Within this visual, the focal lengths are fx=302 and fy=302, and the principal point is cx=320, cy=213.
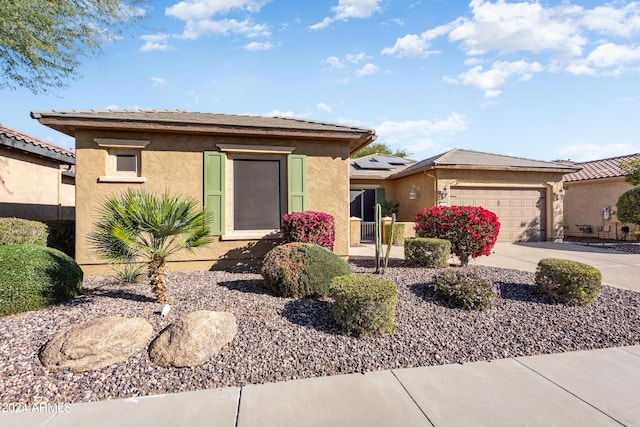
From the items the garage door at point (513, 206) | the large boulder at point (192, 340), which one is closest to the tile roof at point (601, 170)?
the garage door at point (513, 206)

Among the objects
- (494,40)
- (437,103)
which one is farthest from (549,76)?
(437,103)

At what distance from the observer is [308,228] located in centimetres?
675

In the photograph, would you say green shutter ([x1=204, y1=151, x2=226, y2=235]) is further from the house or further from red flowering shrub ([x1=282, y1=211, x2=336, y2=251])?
red flowering shrub ([x1=282, y1=211, x2=336, y2=251])

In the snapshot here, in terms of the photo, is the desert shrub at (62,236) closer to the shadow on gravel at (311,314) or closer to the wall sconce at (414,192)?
the shadow on gravel at (311,314)

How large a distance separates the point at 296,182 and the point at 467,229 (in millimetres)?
4192

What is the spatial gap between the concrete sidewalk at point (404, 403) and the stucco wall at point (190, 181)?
4.62 meters

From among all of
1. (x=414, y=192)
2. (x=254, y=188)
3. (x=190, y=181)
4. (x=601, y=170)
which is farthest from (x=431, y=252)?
(x=601, y=170)

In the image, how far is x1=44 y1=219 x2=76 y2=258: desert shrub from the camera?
7207 mm

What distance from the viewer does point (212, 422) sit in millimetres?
2402

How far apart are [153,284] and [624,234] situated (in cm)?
1954

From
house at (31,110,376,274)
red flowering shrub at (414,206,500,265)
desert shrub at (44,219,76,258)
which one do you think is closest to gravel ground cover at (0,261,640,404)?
red flowering shrub at (414,206,500,265)

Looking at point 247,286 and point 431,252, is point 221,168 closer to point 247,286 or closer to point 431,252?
point 247,286

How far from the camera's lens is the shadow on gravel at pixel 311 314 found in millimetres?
3907

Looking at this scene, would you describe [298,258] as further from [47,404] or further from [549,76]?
[549,76]
